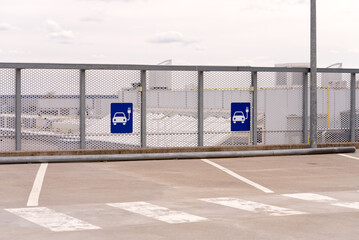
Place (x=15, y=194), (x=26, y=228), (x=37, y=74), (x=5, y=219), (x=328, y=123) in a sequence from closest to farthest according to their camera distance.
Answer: (x=26, y=228) < (x=5, y=219) < (x=15, y=194) < (x=37, y=74) < (x=328, y=123)

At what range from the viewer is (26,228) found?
899cm

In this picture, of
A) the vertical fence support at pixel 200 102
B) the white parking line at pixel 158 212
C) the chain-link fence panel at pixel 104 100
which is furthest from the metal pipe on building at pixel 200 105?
the white parking line at pixel 158 212

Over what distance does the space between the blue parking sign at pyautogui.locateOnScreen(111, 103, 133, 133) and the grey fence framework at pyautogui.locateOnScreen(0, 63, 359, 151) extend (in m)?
0.15

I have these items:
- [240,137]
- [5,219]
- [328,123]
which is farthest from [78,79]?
[5,219]

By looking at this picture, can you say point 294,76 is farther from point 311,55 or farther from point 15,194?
point 15,194

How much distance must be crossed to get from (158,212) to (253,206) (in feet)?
5.02

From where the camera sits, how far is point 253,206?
35.9ft

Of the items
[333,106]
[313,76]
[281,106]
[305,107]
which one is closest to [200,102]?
[281,106]

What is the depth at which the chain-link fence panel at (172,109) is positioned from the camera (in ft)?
61.9

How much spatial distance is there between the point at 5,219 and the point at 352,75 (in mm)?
13722

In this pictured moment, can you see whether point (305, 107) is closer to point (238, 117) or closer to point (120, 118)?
point (238, 117)

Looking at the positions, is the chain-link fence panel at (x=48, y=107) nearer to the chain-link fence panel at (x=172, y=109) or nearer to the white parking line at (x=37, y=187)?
the white parking line at (x=37, y=187)

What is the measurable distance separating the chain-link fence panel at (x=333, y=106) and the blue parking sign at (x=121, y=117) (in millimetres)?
5630

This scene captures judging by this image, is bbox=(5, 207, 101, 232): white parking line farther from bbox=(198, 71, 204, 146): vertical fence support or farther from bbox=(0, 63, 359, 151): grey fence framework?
bbox=(198, 71, 204, 146): vertical fence support
